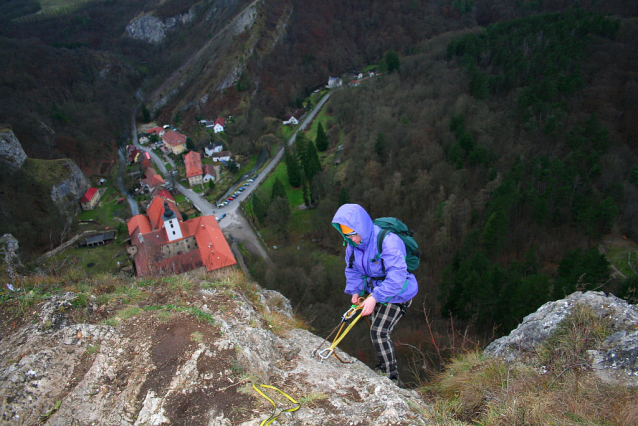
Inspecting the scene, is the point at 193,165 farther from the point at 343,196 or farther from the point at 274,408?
the point at 274,408

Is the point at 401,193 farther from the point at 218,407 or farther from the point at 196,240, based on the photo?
the point at 218,407

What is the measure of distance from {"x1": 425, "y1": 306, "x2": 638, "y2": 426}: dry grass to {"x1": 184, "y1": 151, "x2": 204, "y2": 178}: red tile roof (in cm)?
5139

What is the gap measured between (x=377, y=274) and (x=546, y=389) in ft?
7.24

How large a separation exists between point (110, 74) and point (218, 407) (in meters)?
112

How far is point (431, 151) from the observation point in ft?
108

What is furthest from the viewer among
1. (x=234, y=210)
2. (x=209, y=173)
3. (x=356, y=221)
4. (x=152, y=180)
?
(x=209, y=173)

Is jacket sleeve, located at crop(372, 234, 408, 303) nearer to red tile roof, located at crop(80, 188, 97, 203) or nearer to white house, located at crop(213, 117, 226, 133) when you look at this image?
red tile roof, located at crop(80, 188, 97, 203)

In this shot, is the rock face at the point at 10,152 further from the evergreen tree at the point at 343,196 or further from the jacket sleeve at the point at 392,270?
the jacket sleeve at the point at 392,270

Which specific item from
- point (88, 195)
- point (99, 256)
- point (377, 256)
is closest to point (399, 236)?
point (377, 256)

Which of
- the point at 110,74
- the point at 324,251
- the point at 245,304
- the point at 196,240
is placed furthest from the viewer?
the point at 110,74

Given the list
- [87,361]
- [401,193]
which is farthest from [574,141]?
[87,361]

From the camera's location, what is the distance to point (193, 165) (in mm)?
51969

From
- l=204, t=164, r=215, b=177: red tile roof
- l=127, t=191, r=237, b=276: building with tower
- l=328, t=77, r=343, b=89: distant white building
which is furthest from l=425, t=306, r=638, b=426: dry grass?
l=328, t=77, r=343, b=89: distant white building

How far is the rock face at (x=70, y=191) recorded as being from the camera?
128 ft
